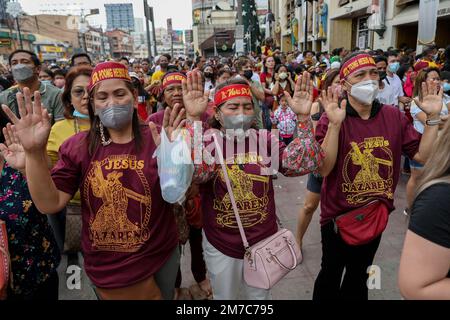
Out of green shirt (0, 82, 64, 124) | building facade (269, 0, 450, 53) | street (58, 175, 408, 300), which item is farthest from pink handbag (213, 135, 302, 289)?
building facade (269, 0, 450, 53)

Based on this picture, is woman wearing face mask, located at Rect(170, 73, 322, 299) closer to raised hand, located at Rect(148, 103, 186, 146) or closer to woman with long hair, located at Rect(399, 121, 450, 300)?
raised hand, located at Rect(148, 103, 186, 146)

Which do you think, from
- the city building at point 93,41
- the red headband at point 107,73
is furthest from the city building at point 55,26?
the red headband at point 107,73

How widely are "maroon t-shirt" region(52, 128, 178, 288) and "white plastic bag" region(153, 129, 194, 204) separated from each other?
15 centimetres

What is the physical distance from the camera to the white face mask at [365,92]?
7.41 ft

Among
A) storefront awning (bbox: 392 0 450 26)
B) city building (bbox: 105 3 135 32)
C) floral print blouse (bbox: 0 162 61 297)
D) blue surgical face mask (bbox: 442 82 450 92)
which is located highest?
city building (bbox: 105 3 135 32)

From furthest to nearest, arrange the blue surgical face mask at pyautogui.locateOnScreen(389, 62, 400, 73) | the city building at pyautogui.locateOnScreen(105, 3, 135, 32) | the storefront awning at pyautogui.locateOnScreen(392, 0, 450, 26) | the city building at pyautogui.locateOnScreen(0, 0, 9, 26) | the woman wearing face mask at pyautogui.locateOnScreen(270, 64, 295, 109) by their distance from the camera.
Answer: the city building at pyautogui.locateOnScreen(105, 3, 135, 32), the city building at pyautogui.locateOnScreen(0, 0, 9, 26), the storefront awning at pyautogui.locateOnScreen(392, 0, 450, 26), the blue surgical face mask at pyautogui.locateOnScreen(389, 62, 400, 73), the woman wearing face mask at pyautogui.locateOnScreen(270, 64, 295, 109)

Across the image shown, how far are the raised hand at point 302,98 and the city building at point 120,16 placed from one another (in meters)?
183

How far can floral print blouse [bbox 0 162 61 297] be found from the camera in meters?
1.76

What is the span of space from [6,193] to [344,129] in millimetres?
2068

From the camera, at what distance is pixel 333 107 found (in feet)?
6.91

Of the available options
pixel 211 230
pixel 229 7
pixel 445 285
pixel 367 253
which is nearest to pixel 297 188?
pixel 367 253

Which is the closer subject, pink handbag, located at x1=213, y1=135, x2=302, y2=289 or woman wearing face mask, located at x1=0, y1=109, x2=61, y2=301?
woman wearing face mask, located at x1=0, y1=109, x2=61, y2=301

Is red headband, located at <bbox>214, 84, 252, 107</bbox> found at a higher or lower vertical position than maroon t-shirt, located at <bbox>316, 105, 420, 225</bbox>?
higher

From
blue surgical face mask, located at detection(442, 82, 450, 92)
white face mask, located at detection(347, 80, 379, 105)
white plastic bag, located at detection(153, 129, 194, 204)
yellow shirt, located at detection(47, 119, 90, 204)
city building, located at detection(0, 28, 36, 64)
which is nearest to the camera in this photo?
white plastic bag, located at detection(153, 129, 194, 204)
